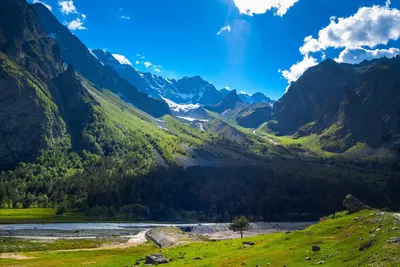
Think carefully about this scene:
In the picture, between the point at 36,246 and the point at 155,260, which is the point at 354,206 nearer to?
the point at 155,260

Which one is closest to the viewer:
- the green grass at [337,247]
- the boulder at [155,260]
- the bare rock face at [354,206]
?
the green grass at [337,247]

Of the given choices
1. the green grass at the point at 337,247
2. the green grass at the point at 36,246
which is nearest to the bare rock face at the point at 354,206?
the green grass at the point at 337,247

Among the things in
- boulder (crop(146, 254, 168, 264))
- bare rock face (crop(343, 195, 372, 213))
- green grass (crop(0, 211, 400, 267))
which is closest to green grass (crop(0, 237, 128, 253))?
green grass (crop(0, 211, 400, 267))

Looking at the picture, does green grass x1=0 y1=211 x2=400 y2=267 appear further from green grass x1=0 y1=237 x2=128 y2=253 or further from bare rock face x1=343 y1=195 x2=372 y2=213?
green grass x1=0 y1=237 x2=128 y2=253

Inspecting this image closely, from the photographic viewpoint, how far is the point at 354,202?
227 ft

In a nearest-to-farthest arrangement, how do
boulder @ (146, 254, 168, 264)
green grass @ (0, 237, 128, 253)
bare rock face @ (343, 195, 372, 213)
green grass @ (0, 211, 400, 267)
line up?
green grass @ (0, 211, 400, 267) → boulder @ (146, 254, 168, 264) → bare rock face @ (343, 195, 372, 213) → green grass @ (0, 237, 128, 253)

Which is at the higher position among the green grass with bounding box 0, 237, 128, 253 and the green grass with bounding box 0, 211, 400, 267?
the green grass with bounding box 0, 211, 400, 267

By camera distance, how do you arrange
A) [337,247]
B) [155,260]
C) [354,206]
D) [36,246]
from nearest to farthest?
1. [337,247]
2. [155,260]
3. [354,206]
4. [36,246]

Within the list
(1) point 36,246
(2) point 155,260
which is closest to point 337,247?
(2) point 155,260

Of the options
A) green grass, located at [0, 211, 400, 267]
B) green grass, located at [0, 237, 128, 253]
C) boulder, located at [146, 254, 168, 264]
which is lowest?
green grass, located at [0, 237, 128, 253]

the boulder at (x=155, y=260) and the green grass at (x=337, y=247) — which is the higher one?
the green grass at (x=337, y=247)

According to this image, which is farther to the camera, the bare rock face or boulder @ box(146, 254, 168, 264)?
the bare rock face

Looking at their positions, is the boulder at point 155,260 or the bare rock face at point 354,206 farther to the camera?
the bare rock face at point 354,206

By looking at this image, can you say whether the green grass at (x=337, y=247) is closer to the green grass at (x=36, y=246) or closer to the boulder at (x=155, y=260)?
the boulder at (x=155, y=260)
